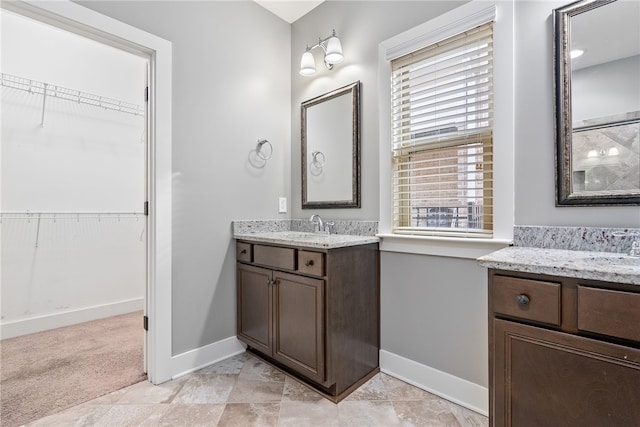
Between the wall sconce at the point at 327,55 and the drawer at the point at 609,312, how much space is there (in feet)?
6.45

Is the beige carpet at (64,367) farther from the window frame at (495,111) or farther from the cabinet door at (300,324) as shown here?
the window frame at (495,111)

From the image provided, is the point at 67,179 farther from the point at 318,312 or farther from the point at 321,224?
the point at 318,312

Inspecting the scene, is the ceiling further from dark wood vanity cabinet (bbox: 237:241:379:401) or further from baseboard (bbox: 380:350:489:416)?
baseboard (bbox: 380:350:489:416)

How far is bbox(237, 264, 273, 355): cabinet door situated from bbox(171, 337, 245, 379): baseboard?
0.10 metres

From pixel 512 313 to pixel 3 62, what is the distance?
407 centimetres

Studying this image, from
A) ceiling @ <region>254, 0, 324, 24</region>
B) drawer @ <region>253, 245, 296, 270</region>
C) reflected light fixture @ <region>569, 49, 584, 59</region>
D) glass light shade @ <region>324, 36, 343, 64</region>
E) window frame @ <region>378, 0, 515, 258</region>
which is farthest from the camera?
ceiling @ <region>254, 0, 324, 24</region>

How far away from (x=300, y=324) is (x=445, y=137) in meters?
1.42

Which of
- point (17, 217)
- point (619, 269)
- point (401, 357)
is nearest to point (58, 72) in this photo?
point (17, 217)

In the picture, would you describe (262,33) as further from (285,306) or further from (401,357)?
(401,357)

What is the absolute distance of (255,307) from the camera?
2.19 metres

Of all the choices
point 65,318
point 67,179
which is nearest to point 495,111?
point 67,179

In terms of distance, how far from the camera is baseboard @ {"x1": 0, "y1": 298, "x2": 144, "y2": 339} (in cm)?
262

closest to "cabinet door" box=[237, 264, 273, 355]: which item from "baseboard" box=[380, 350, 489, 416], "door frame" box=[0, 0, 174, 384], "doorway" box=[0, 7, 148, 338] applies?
"door frame" box=[0, 0, 174, 384]

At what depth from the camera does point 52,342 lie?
253cm
